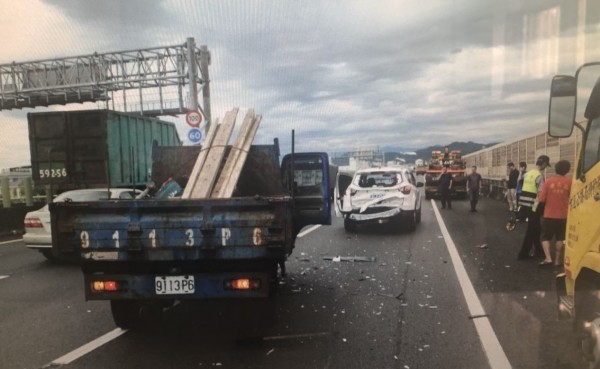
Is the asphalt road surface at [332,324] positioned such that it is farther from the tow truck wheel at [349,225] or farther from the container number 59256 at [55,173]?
the container number 59256 at [55,173]

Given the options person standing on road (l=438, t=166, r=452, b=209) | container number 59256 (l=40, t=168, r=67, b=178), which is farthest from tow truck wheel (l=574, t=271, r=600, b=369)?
person standing on road (l=438, t=166, r=452, b=209)

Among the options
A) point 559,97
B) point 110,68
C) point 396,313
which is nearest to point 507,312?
point 396,313

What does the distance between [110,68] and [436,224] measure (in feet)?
62.3

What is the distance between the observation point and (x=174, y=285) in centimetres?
453

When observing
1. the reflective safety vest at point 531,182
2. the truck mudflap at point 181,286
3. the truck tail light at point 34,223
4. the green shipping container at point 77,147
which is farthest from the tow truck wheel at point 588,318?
the green shipping container at point 77,147

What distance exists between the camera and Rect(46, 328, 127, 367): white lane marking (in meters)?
4.45

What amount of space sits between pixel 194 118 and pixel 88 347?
431 inches

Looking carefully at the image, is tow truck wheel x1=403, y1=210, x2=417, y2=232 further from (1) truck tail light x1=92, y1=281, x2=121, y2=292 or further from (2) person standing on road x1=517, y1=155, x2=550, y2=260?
(1) truck tail light x1=92, y1=281, x2=121, y2=292

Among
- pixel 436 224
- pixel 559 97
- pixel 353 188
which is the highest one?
pixel 559 97

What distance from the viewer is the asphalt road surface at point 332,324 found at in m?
4.36

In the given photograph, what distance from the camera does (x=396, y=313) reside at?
18.6 feet

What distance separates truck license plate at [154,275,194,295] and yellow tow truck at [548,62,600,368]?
10.5ft

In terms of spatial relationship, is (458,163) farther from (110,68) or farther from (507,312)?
(507,312)

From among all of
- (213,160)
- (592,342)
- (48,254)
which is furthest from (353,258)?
(592,342)
